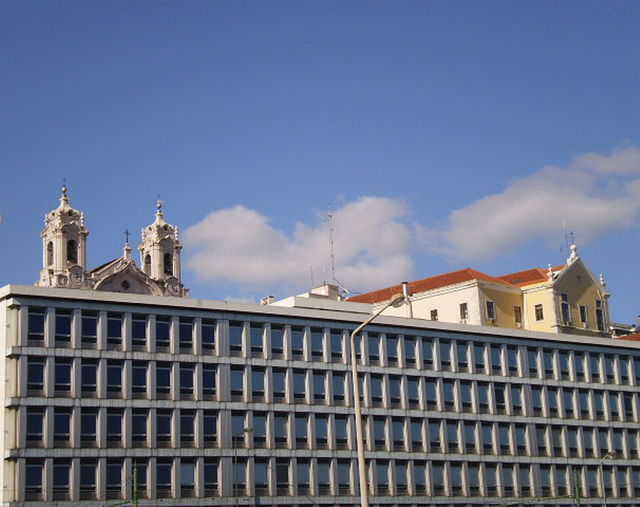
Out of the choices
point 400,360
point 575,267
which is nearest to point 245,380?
point 400,360

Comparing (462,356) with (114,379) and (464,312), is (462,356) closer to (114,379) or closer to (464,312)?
(464,312)

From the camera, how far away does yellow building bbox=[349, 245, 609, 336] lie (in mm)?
103625

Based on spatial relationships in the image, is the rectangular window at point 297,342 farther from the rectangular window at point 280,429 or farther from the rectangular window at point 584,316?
the rectangular window at point 584,316

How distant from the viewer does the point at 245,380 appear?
271ft

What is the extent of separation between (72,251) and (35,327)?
7636 cm

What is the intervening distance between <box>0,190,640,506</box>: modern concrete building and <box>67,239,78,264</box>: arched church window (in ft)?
213

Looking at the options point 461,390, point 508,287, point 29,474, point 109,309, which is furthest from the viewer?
point 508,287

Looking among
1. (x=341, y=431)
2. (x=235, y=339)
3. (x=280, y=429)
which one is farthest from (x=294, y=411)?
(x=235, y=339)

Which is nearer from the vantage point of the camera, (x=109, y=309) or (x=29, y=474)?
(x=29, y=474)

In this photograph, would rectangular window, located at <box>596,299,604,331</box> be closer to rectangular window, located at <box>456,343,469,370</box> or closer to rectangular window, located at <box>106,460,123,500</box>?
rectangular window, located at <box>456,343,469,370</box>

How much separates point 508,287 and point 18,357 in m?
48.8

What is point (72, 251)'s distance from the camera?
150625 mm

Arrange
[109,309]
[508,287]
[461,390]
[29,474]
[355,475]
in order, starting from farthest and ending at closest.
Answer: [508,287] → [461,390] → [355,475] → [109,309] → [29,474]

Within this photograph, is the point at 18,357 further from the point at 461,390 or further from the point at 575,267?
the point at 575,267
